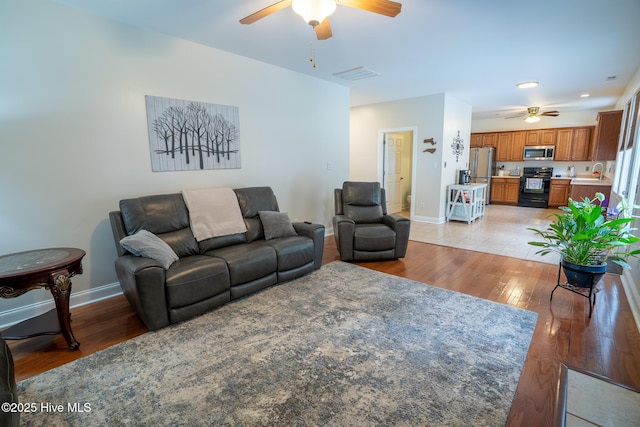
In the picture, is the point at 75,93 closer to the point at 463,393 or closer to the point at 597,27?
the point at 463,393

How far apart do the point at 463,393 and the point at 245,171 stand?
131 inches

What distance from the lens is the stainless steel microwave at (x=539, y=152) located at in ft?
26.8

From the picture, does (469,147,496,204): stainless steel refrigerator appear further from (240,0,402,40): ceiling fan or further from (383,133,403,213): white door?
(240,0,402,40): ceiling fan

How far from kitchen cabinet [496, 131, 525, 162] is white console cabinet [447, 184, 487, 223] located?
3.11 m

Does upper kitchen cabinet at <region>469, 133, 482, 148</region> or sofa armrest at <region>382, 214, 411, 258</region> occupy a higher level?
upper kitchen cabinet at <region>469, 133, 482, 148</region>

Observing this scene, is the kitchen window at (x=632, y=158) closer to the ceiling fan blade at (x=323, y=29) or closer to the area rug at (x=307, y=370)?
the area rug at (x=307, y=370)

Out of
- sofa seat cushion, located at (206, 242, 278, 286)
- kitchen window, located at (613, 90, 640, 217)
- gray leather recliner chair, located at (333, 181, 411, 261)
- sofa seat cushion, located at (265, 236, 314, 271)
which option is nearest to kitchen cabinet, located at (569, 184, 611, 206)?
kitchen window, located at (613, 90, 640, 217)

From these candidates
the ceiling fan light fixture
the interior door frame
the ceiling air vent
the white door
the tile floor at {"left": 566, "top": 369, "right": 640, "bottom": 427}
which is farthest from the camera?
the white door

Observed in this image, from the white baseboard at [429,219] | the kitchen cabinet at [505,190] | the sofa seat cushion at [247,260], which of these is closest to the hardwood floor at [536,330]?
the sofa seat cushion at [247,260]

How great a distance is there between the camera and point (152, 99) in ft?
10.2

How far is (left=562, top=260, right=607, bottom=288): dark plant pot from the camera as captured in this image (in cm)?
255

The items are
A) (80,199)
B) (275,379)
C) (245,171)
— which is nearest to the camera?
(275,379)

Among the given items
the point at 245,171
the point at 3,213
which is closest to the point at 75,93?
the point at 3,213

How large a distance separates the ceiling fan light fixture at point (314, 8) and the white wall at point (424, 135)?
4.51 metres
